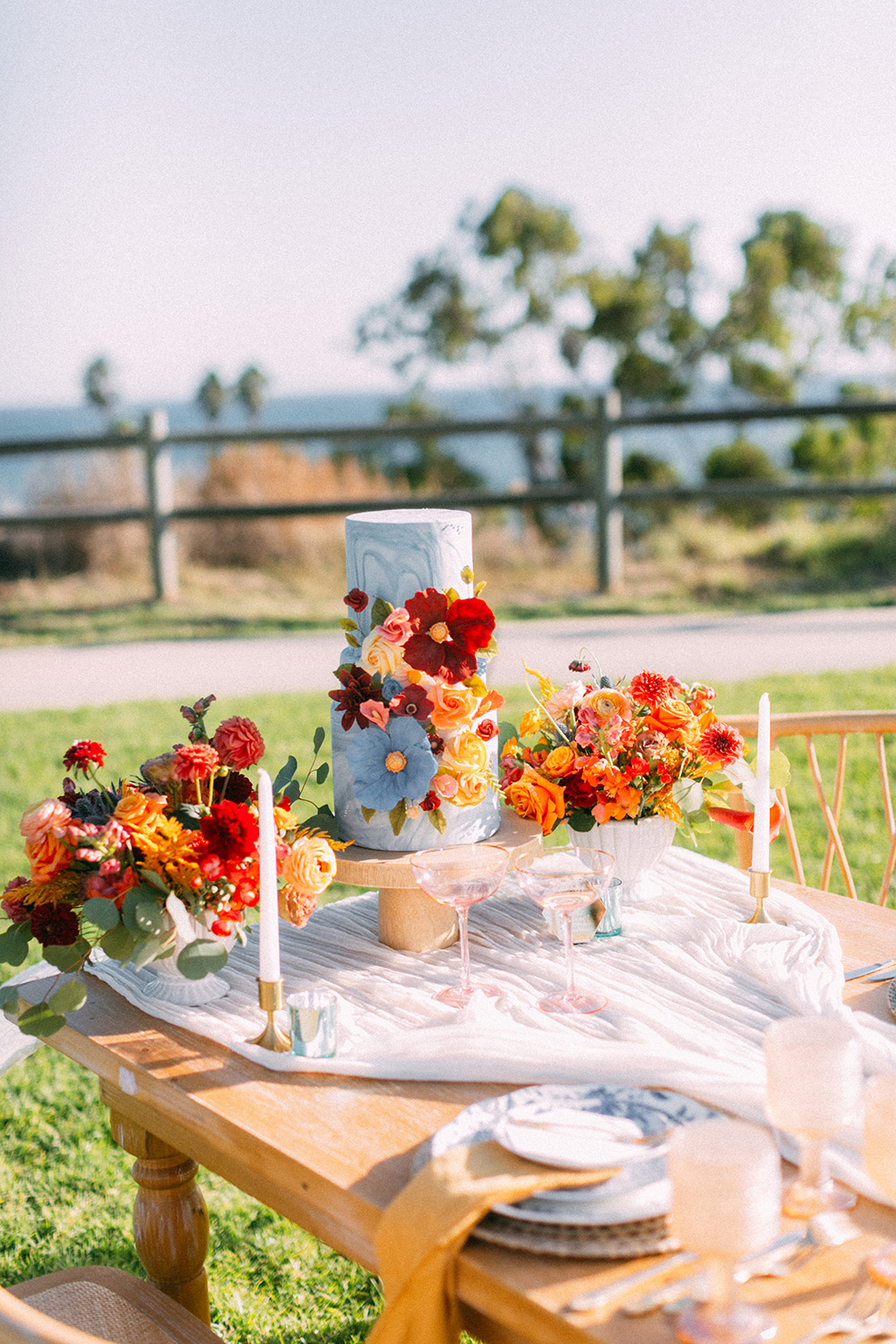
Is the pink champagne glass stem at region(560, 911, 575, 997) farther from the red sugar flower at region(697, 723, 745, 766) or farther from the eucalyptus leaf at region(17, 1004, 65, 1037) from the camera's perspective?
the eucalyptus leaf at region(17, 1004, 65, 1037)

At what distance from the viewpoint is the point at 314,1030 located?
1.36 m

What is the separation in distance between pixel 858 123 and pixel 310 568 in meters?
14.3

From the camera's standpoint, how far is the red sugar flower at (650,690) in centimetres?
170

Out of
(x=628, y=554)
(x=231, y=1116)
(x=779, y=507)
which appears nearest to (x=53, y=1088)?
(x=231, y=1116)

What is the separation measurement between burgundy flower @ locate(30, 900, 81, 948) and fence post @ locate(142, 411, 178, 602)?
21.5ft

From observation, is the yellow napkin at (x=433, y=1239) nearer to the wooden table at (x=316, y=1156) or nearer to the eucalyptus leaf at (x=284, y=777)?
the wooden table at (x=316, y=1156)

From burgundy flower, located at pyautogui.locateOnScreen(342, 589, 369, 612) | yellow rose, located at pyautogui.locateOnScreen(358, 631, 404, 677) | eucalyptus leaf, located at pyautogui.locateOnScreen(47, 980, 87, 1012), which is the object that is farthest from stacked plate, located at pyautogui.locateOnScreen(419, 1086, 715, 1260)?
burgundy flower, located at pyautogui.locateOnScreen(342, 589, 369, 612)

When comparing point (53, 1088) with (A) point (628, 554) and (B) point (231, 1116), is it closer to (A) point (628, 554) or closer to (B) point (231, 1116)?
(B) point (231, 1116)

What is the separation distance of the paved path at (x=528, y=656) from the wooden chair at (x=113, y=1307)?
14.1ft

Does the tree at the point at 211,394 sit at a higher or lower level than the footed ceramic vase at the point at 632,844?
higher

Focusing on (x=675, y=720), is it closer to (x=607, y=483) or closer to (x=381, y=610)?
(x=381, y=610)

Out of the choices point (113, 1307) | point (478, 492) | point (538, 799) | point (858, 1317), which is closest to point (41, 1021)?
point (113, 1307)

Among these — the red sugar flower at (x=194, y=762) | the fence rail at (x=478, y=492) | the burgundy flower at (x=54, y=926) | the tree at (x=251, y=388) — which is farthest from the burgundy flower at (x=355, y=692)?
the tree at (x=251, y=388)

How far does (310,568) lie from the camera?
8930 mm
